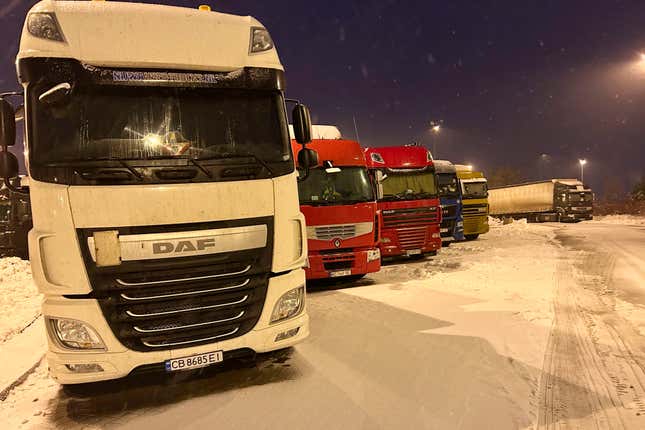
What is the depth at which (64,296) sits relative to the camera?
11.6ft

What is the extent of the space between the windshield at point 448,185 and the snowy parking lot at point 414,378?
901 cm

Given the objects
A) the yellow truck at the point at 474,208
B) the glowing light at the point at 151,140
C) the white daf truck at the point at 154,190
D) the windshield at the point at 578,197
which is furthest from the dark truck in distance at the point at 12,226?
the windshield at the point at 578,197

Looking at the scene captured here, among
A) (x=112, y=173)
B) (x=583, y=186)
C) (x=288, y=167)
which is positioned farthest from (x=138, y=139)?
(x=583, y=186)

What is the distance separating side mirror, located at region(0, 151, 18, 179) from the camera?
3814 mm

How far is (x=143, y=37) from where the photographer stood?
13.0 ft

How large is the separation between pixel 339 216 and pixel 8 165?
5.83m

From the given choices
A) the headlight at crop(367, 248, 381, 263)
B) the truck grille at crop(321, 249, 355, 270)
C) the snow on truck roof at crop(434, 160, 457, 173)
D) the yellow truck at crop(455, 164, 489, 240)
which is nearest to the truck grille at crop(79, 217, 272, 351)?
the truck grille at crop(321, 249, 355, 270)

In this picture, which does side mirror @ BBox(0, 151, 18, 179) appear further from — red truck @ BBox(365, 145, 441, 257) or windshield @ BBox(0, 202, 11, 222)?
windshield @ BBox(0, 202, 11, 222)

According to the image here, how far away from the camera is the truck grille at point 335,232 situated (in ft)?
28.2

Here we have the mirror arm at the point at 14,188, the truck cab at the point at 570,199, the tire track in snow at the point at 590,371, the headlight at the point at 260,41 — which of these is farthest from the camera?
the truck cab at the point at 570,199

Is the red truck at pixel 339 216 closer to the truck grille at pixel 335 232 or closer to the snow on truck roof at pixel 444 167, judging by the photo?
the truck grille at pixel 335 232

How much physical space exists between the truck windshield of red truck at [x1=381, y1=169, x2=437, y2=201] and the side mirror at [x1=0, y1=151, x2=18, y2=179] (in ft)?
30.1

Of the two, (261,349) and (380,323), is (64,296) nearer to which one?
(261,349)

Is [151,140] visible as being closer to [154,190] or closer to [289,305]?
[154,190]
